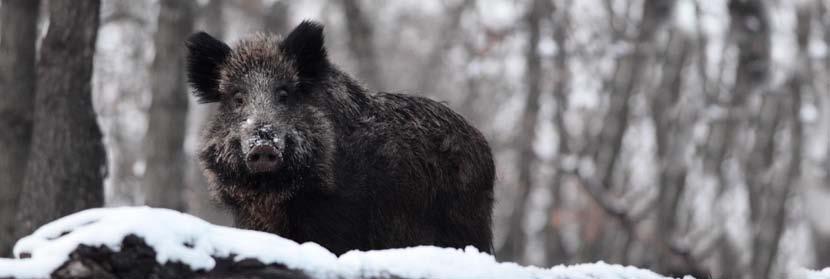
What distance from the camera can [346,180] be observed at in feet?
23.3

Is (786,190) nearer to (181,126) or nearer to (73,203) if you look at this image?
(181,126)

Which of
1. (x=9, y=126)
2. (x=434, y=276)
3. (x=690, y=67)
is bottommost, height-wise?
(x=434, y=276)

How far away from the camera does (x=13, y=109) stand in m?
9.11

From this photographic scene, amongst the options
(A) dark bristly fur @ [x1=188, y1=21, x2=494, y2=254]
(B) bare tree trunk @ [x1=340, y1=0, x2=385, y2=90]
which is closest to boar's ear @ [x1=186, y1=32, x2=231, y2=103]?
(A) dark bristly fur @ [x1=188, y1=21, x2=494, y2=254]

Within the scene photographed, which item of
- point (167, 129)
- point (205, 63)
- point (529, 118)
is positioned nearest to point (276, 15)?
point (529, 118)

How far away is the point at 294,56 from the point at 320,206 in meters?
1.16

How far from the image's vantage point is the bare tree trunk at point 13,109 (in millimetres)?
9086

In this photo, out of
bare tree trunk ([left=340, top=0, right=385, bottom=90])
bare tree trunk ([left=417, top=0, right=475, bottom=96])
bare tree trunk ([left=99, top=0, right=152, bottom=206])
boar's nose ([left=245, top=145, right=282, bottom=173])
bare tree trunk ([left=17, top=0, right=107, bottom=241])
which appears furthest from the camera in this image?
bare tree trunk ([left=417, top=0, right=475, bottom=96])

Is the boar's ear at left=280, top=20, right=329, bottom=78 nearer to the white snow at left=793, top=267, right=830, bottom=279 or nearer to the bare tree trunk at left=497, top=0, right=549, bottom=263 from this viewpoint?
the white snow at left=793, top=267, right=830, bottom=279

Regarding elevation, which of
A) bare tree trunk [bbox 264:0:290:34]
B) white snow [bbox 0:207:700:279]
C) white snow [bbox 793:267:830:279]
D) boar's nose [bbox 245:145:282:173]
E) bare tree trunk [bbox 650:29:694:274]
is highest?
bare tree trunk [bbox 264:0:290:34]

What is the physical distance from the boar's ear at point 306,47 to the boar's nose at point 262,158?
3.53 feet

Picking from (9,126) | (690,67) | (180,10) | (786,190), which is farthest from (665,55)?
(9,126)

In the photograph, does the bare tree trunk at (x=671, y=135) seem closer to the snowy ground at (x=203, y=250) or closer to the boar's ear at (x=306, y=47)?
the boar's ear at (x=306, y=47)

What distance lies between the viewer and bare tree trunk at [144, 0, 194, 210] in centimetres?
1259
